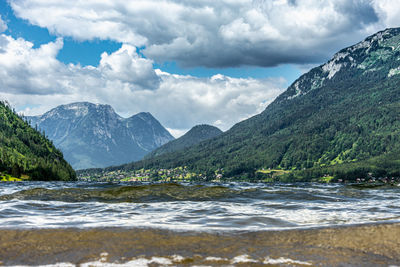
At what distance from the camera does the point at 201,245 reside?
961 centimetres

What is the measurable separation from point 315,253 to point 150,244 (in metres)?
4.80

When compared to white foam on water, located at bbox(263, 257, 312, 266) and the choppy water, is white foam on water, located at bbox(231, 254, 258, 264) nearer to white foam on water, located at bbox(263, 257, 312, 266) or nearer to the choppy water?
white foam on water, located at bbox(263, 257, 312, 266)

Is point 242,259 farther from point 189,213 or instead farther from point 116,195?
point 116,195

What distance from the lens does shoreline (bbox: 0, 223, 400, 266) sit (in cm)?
828

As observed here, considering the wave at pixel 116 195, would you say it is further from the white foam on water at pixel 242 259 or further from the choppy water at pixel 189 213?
the white foam on water at pixel 242 259

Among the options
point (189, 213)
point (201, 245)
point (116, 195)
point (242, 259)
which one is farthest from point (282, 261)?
point (116, 195)

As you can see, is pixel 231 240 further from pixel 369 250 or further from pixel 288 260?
pixel 369 250

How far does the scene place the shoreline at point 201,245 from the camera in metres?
8.28

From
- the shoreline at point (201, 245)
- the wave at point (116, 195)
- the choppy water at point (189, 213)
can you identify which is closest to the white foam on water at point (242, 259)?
the shoreline at point (201, 245)

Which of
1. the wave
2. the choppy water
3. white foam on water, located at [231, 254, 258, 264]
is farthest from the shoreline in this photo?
the wave

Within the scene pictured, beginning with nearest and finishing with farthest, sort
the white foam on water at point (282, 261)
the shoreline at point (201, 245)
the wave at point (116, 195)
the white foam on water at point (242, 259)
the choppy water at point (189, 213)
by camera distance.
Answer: the white foam on water at point (282, 261)
the white foam on water at point (242, 259)
the shoreline at point (201, 245)
the choppy water at point (189, 213)
the wave at point (116, 195)

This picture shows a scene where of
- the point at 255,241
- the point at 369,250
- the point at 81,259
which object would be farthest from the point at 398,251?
the point at 81,259

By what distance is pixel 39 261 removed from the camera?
8078 millimetres

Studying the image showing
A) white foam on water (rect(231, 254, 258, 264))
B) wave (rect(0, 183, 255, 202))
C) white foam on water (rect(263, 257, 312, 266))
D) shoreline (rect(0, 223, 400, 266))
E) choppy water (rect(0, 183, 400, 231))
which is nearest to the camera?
white foam on water (rect(263, 257, 312, 266))
